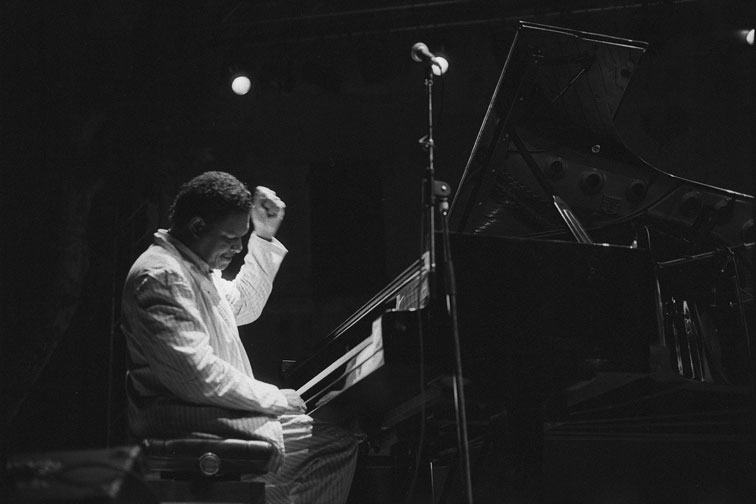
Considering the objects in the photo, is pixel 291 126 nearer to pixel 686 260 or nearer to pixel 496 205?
pixel 496 205

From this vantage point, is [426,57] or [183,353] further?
[426,57]

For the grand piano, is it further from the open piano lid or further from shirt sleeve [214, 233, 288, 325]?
shirt sleeve [214, 233, 288, 325]

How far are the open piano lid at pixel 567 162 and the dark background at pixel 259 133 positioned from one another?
0.33 m

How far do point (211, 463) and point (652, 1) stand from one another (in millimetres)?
4732

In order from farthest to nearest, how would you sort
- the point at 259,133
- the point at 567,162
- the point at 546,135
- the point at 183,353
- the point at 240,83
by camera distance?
the point at 259,133 → the point at 240,83 → the point at 567,162 → the point at 546,135 → the point at 183,353

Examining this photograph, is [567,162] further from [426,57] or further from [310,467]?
[310,467]

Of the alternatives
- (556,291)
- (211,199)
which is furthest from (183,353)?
(556,291)

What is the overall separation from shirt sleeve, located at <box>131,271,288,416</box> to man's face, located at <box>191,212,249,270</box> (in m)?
0.32

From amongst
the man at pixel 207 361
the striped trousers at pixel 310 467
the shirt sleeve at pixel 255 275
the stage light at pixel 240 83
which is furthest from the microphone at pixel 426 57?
the stage light at pixel 240 83

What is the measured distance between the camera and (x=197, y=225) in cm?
290

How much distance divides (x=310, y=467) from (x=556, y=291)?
1.08 m

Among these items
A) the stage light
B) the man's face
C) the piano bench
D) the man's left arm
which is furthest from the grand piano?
the stage light

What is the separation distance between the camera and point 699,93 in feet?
22.9

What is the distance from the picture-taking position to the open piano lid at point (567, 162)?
3297 mm
